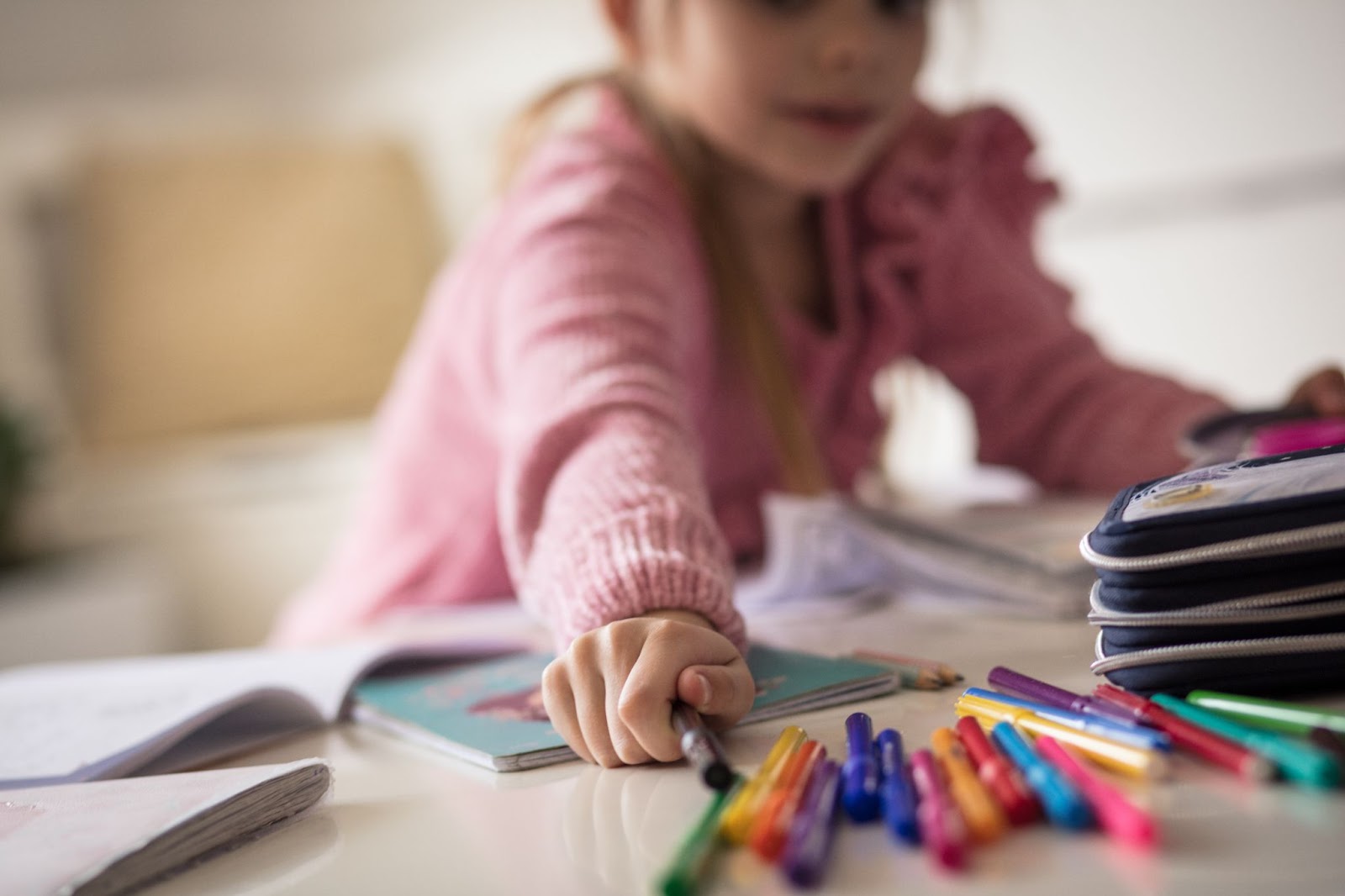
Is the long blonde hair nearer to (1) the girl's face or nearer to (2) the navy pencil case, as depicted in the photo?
(1) the girl's face

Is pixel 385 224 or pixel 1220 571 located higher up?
pixel 385 224

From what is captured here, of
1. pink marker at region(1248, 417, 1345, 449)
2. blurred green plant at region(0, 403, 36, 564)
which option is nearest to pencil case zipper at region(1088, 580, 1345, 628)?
pink marker at region(1248, 417, 1345, 449)

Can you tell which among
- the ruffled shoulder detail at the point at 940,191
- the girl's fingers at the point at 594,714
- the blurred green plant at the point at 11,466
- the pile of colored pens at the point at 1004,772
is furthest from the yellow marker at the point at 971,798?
the blurred green plant at the point at 11,466

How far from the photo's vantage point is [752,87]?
0.73 meters

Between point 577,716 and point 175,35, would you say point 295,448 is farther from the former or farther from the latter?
point 577,716

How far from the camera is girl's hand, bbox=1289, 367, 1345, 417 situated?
64 cm

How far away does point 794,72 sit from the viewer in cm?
72

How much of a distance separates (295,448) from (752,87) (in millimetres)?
1404

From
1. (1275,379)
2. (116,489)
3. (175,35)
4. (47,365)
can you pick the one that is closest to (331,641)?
(1275,379)

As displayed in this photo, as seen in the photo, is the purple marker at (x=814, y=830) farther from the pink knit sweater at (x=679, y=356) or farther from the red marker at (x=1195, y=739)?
the pink knit sweater at (x=679, y=356)

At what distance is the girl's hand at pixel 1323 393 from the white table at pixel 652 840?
11.9 inches

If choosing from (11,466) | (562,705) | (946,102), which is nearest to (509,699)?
(562,705)

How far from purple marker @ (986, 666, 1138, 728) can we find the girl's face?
442mm

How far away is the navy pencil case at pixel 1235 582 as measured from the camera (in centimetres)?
33
